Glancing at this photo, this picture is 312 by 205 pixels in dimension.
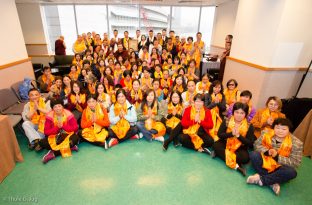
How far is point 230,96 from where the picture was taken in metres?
3.31

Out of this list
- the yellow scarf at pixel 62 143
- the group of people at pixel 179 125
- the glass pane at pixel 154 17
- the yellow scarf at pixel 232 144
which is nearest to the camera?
the group of people at pixel 179 125

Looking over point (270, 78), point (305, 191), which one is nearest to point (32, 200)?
point (305, 191)

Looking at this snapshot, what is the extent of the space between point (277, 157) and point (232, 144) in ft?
1.65

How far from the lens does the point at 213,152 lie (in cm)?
256

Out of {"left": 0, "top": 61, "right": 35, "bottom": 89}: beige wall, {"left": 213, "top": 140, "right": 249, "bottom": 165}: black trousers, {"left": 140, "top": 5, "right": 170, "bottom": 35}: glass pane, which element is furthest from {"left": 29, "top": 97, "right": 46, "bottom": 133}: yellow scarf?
{"left": 140, "top": 5, "right": 170, "bottom": 35}: glass pane

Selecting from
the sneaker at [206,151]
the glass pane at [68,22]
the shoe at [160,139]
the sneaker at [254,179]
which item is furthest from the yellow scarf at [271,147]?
the glass pane at [68,22]

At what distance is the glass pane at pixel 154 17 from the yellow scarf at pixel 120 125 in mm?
6029

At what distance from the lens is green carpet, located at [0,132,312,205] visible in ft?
6.31

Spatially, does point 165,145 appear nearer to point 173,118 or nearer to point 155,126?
point 155,126

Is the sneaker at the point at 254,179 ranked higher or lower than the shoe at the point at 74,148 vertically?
higher

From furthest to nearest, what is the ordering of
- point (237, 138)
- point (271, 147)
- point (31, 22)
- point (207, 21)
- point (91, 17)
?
point (207, 21) < point (91, 17) < point (31, 22) < point (237, 138) < point (271, 147)

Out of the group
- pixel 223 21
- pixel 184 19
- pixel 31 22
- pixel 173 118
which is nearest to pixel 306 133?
pixel 173 118

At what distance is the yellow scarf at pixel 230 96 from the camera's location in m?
3.28

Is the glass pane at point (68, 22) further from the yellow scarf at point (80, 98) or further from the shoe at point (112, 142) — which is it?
the shoe at point (112, 142)
